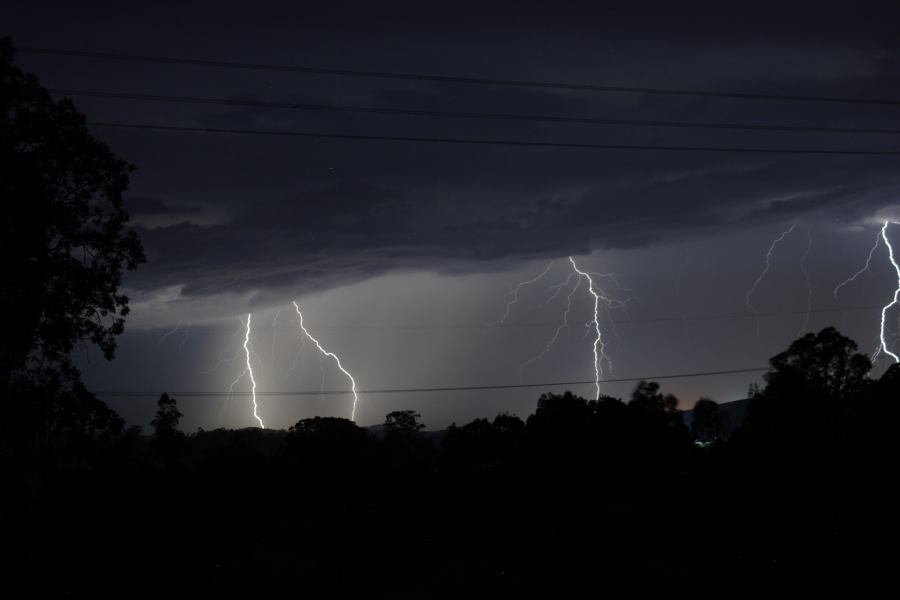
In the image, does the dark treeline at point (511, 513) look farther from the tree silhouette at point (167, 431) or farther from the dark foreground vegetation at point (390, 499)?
the tree silhouette at point (167, 431)

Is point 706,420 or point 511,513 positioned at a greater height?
point 706,420

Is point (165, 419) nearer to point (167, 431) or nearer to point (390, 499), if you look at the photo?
point (167, 431)

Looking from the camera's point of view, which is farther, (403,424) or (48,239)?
(403,424)

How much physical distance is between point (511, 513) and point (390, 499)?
256 inches

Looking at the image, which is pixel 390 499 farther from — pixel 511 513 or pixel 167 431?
pixel 167 431

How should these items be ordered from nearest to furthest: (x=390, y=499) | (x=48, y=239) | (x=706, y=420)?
1. (x=48, y=239)
2. (x=390, y=499)
3. (x=706, y=420)

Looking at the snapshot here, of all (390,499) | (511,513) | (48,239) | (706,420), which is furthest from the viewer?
(706,420)

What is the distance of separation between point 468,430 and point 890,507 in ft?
82.4

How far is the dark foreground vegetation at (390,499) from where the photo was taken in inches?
740

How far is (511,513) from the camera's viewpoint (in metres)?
30.8

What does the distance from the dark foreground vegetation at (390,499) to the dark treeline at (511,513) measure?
0.10 metres

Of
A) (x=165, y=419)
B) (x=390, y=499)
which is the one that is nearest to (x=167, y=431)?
(x=165, y=419)

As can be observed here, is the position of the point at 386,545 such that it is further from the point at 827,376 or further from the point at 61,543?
the point at 827,376

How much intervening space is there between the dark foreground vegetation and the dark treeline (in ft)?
0.32
